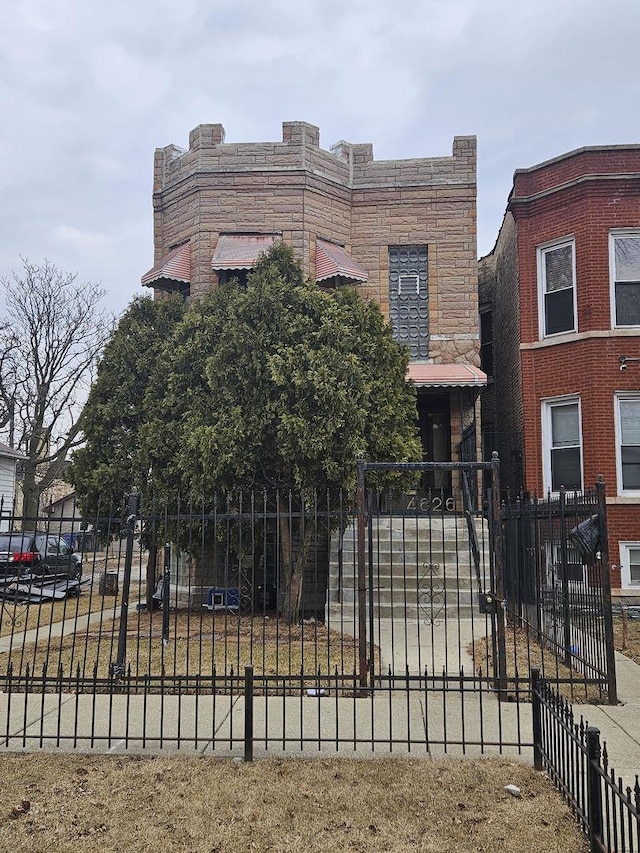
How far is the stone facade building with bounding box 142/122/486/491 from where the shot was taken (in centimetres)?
1470

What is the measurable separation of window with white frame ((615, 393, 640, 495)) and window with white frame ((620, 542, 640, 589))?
1030mm

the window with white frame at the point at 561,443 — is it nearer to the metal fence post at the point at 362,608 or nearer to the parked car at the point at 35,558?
the metal fence post at the point at 362,608

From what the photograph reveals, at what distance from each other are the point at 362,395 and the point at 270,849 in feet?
23.6

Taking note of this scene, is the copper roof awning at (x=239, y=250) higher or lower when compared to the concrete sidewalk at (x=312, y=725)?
higher

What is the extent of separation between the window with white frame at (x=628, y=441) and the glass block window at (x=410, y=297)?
14.2 ft

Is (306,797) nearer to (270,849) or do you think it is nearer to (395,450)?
(270,849)

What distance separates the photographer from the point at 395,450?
10648 millimetres

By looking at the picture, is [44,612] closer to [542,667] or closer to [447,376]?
[447,376]

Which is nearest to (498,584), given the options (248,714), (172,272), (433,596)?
(248,714)

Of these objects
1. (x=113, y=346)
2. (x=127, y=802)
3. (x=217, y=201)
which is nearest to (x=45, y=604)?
(x=113, y=346)

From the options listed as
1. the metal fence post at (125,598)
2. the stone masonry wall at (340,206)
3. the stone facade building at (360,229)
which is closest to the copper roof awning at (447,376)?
the stone facade building at (360,229)

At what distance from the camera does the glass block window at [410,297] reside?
15070 millimetres

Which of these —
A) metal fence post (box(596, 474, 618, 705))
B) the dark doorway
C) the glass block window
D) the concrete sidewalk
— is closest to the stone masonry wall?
the glass block window

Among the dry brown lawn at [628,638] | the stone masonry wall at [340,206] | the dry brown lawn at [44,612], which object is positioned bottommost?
the dry brown lawn at [44,612]
